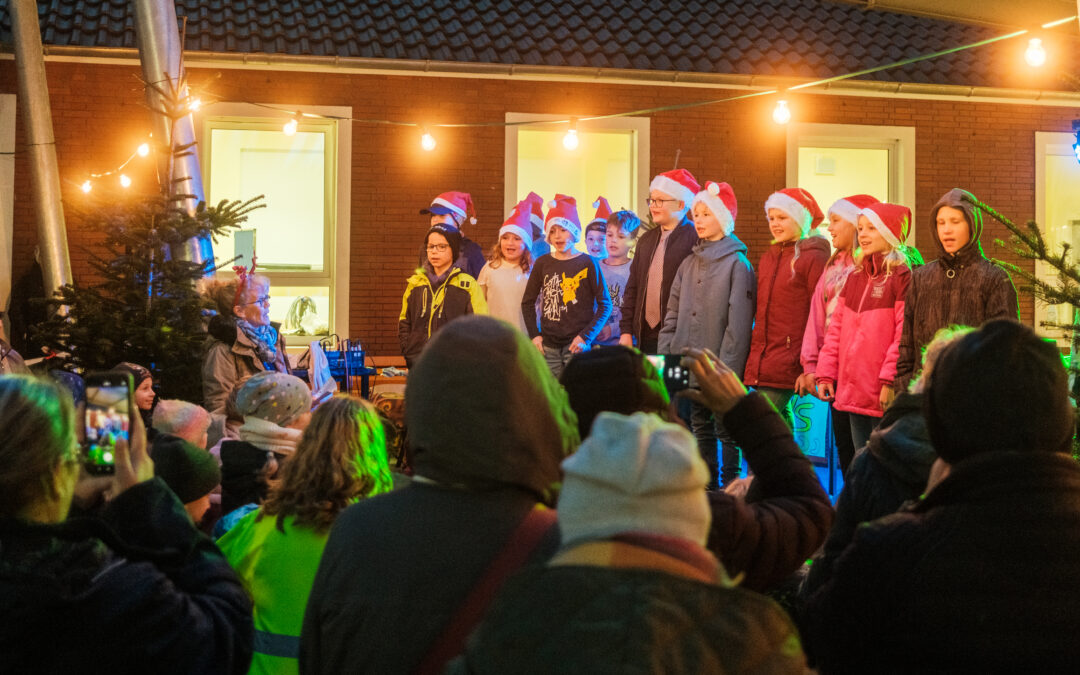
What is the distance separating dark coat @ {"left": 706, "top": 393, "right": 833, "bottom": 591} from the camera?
2.20 meters

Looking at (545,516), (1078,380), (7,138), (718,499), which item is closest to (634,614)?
(545,516)

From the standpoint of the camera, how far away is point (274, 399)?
4059 mm

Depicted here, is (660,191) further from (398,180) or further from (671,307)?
(398,180)

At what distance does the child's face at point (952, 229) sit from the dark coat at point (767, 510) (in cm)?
421

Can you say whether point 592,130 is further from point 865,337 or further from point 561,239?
point 865,337

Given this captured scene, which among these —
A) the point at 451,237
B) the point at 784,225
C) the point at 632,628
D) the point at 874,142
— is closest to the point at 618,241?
the point at 451,237

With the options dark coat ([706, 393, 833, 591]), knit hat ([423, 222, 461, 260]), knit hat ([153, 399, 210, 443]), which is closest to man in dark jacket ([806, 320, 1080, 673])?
dark coat ([706, 393, 833, 591])

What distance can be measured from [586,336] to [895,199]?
7860 millimetres

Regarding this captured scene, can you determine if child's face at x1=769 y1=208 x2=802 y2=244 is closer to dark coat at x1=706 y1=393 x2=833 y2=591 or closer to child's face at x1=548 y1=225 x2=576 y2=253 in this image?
child's face at x1=548 y1=225 x2=576 y2=253

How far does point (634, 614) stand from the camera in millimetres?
1300

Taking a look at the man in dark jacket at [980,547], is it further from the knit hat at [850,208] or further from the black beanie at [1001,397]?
the knit hat at [850,208]

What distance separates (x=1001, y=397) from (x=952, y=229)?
4.49 m

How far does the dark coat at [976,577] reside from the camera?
6.12 feet

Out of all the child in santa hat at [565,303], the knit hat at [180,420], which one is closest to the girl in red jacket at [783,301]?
the child in santa hat at [565,303]
